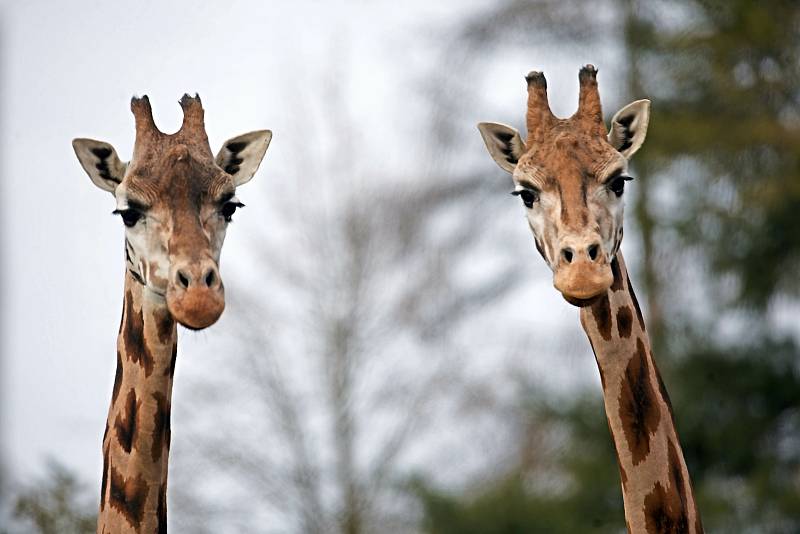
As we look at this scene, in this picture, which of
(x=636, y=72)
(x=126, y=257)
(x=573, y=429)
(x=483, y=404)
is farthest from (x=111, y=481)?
(x=483, y=404)

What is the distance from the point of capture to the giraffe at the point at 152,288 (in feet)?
24.5

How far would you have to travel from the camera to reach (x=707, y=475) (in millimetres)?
18953

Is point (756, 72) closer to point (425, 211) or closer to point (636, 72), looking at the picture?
point (636, 72)

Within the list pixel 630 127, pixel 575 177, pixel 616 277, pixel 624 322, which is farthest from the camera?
pixel 630 127

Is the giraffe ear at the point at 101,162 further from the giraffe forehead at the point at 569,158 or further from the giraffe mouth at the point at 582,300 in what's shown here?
the giraffe mouth at the point at 582,300

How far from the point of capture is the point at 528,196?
7715 millimetres

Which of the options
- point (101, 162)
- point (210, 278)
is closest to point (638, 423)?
point (210, 278)


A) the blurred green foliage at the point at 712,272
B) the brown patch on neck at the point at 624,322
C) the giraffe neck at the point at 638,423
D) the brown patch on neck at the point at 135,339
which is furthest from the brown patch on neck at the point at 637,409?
the blurred green foliage at the point at 712,272

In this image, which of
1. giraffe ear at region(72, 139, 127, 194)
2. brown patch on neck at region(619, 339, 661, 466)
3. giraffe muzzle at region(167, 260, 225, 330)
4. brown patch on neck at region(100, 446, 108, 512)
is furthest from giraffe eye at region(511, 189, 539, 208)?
brown patch on neck at region(100, 446, 108, 512)

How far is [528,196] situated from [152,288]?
2022 millimetres

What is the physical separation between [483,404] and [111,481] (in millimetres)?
15074

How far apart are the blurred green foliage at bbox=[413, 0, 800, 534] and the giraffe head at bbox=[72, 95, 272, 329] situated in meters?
11.1

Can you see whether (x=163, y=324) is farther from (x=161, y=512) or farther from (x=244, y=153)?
(x=244, y=153)

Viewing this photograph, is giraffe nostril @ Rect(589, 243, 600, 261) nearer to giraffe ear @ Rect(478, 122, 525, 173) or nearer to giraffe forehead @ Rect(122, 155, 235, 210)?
giraffe ear @ Rect(478, 122, 525, 173)
